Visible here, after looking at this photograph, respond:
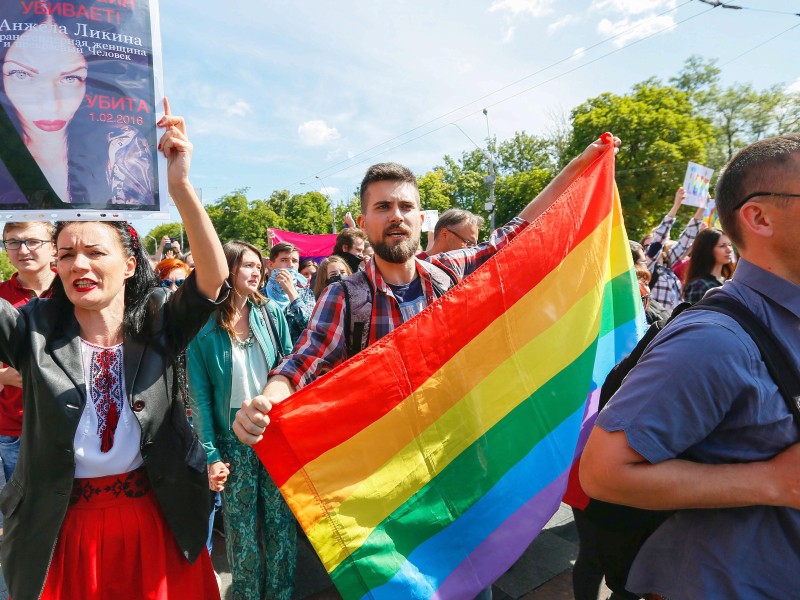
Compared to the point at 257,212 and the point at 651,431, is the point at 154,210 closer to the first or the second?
the point at 651,431

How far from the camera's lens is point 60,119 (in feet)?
4.66

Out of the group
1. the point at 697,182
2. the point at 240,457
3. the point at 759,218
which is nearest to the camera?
the point at 759,218

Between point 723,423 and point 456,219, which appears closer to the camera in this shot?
point 723,423

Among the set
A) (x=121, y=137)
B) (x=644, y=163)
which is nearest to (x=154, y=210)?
(x=121, y=137)

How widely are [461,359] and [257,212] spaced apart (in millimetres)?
56439

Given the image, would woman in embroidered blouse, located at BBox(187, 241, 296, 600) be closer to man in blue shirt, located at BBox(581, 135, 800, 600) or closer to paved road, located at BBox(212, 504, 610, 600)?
paved road, located at BBox(212, 504, 610, 600)

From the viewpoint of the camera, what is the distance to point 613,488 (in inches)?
46.6

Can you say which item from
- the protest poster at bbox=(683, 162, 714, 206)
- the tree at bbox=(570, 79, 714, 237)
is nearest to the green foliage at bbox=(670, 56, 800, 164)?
the tree at bbox=(570, 79, 714, 237)

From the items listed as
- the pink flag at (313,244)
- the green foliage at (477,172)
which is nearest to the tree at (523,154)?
the green foliage at (477,172)

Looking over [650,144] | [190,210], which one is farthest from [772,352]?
[650,144]

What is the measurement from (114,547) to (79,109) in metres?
1.39

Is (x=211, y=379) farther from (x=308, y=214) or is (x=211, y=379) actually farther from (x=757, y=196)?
(x=308, y=214)

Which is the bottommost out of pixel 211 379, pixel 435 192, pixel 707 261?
pixel 211 379

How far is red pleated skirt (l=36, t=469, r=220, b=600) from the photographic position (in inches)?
63.3
